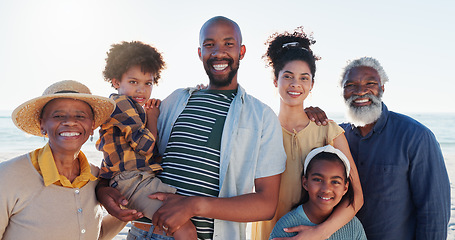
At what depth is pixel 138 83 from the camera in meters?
3.00

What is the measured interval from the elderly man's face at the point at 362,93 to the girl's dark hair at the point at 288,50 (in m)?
0.41

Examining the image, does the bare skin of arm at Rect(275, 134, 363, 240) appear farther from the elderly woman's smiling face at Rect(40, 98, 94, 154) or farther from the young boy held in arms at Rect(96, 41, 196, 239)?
the elderly woman's smiling face at Rect(40, 98, 94, 154)

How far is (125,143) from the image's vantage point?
243 centimetres

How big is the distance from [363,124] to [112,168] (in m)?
2.17

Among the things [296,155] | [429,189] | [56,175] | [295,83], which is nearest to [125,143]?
[56,175]

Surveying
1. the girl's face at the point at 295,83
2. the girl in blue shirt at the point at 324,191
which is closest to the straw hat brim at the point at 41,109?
the girl's face at the point at 295,83

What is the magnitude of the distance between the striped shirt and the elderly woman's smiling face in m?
0.60

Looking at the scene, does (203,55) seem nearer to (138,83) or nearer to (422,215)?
(138,83)

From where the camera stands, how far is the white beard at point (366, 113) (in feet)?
9.95

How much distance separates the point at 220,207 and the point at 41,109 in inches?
56.4

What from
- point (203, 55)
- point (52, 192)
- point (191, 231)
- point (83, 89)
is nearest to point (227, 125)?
point (203, 55)

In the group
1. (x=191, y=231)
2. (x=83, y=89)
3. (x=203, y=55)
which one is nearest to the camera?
(x=191, y=231)

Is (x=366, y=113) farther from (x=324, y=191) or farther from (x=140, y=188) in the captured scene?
(x=140, y=188)

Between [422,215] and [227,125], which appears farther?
[422,215]
